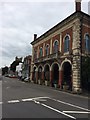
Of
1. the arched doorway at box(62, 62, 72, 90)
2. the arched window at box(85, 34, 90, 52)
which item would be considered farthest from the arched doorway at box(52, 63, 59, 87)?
the arched window at box(85, 34, 90, 52)

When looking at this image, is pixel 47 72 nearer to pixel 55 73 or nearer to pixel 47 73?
pixel 47 73

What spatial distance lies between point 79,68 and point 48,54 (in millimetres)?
11574

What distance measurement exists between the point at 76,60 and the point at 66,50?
3970mm

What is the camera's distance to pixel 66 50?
32.9m

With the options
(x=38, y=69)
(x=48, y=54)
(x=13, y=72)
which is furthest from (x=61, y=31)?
(x=13, y=72)

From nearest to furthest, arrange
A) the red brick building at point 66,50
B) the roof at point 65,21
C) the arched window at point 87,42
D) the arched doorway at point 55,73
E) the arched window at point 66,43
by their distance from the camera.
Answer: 1. the red brick building at point 66,50
2. the roof at point 65,21
3. the arched window at point 87,42
4. the arched window at point 66,43
5. the arched doorway at point 55,73

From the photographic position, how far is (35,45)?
49094 millimetres

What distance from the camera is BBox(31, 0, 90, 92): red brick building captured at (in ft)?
97.4

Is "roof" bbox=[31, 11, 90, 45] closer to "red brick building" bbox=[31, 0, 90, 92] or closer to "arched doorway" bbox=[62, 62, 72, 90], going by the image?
"red brick building" bbox=[31, 0, 90, 92]

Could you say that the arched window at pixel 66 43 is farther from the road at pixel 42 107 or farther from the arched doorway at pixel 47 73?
the road at pixel 42 107

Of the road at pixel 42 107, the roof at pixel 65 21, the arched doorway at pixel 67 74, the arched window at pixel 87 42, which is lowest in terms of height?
the road at pixel 42 107

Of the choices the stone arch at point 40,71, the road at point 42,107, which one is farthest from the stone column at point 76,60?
the stone arch at point 40,71

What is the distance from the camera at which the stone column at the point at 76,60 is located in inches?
1136

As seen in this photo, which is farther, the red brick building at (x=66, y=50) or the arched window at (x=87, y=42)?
the arched window at (x=87, y=42)
